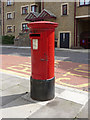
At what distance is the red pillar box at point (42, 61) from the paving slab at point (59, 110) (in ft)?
1.12

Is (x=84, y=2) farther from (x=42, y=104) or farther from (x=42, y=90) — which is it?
(x=42, y=104)

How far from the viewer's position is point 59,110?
3.46 meters

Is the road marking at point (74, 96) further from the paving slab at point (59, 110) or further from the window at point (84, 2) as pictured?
the window at point (84, 2)

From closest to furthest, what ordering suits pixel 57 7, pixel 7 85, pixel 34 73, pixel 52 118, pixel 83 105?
pixel 52 118, pixel 83 105, pixel 34 73, pixel 7 85, pixel 57 7

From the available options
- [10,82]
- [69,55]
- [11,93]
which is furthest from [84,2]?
[11,93]

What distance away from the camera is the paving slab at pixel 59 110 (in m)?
3.24

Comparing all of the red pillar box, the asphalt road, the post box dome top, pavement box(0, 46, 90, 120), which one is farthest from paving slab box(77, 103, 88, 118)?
the asphalt road

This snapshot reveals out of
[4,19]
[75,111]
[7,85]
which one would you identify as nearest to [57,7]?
[4,19]

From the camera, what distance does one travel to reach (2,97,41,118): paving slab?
3.24m

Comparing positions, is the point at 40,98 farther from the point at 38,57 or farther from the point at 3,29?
the point at 3,29

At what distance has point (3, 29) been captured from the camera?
36.3 metres

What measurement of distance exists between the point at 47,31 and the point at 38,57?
0.73 meters

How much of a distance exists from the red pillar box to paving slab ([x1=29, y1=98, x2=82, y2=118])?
34cm

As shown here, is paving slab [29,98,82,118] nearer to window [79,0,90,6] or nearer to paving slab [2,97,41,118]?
paving slab [2,97,41,118]
